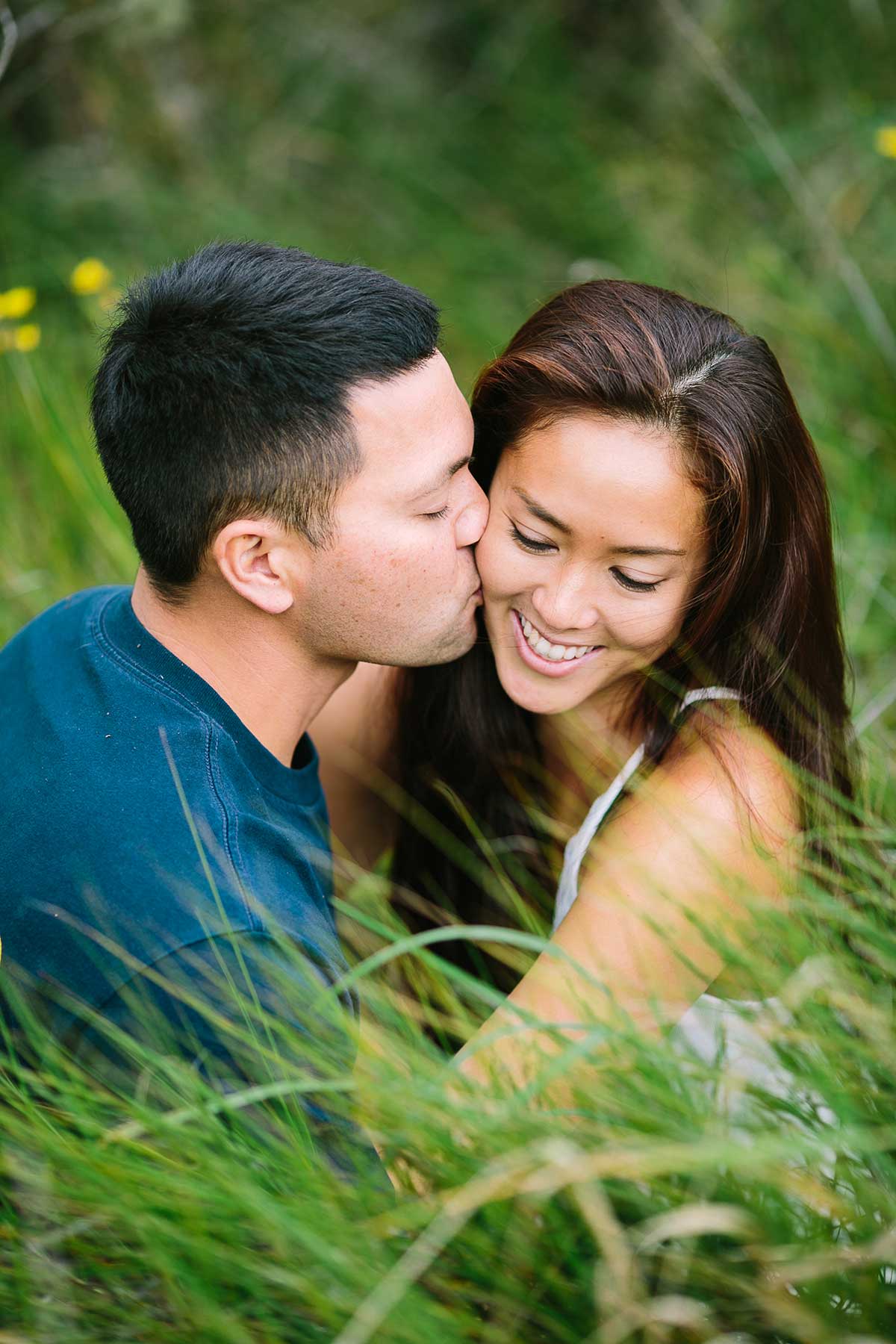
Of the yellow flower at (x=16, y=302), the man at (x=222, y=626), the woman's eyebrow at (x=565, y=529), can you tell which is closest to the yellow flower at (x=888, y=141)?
the man at (x=222, y=626)

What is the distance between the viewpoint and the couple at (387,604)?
72.4 inches

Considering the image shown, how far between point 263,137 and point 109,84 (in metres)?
0.78

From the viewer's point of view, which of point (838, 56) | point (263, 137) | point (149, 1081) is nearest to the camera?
point (149, 1081)

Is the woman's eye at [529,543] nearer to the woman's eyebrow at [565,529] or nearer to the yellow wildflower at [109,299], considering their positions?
the woman's eyebrow at [565,529]

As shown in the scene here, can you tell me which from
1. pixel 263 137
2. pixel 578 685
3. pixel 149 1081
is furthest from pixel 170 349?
pixel 263 137

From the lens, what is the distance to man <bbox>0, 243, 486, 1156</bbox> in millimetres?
1783

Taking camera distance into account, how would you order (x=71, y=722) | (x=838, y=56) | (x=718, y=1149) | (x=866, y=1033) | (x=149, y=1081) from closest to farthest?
1. (x=718, y=1149)
2. (x=866, y=1033)
3. (x=149, y=1081)
4. (x=71, y=722)
5. (x=838, y=56)

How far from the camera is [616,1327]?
1177 mm

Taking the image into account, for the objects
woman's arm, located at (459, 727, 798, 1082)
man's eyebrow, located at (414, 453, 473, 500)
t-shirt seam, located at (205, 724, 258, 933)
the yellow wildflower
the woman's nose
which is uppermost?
the yellow wildflower

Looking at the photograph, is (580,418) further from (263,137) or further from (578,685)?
(263,137)

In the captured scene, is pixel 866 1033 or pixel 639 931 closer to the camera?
pixel 866 1033

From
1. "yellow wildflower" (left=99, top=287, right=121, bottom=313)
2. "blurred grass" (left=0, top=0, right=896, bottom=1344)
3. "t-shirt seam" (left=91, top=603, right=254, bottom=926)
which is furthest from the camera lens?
"yellow wildflower" (left=99, top=287, right=121, bottom=313)

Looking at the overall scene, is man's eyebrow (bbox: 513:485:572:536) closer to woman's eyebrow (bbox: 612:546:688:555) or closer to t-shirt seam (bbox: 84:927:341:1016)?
woman's eyebrow (bbox: 612:546:688:555)

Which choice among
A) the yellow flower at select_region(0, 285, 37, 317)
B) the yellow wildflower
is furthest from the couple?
the yellow wildflower
